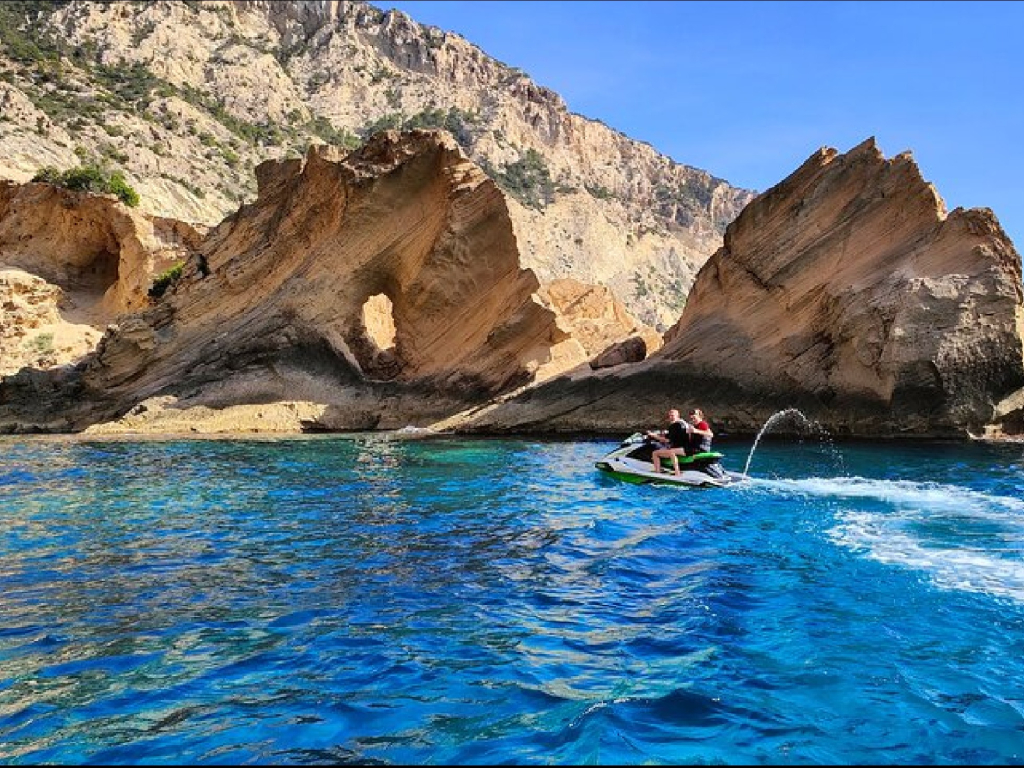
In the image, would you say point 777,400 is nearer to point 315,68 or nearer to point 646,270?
point 646,270

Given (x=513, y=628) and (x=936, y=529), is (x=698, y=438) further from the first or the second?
Answer: (x=513, y=628)

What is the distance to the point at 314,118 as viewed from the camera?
98.0 m

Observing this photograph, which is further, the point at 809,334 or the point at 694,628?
the point at 809,334

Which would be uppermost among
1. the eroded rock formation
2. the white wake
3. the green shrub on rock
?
the green shrub on rock

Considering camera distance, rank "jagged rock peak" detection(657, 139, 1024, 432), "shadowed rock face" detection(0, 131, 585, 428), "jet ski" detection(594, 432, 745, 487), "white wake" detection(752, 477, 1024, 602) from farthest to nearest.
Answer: "shadowed rock face" detection(0, 131, 585, 428) < "jagged rock peak" detection(657, 139, 1024, 432) < "jet ski" detection(594, 432, 745, 487) < "white wake" detection(752, 477, 1024, 602)

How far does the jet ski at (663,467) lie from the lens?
15.6 meters

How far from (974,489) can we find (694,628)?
9.53m

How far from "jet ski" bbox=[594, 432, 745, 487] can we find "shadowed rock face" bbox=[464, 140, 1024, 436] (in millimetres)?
7463

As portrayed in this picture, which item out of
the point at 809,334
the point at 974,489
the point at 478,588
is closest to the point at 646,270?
the point at 809,334

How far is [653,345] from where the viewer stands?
33.6 meters

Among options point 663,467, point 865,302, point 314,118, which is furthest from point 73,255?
point 314,118

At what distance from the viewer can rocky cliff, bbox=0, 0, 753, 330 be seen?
59.0 m

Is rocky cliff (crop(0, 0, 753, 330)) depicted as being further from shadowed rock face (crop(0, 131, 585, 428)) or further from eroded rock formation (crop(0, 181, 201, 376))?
shadowed rock face (crop(0, 131, 585, 428))

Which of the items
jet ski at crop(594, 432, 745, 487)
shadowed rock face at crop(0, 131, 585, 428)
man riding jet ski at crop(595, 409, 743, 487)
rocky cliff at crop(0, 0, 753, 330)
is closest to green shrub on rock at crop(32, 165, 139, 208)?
rocky cliff at crop(0, 0, 753, 330)
